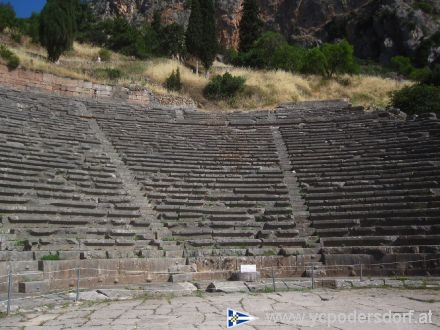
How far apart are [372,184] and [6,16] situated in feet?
113

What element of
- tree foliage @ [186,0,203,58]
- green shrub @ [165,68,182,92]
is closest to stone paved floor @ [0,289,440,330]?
green shrub @ [165,68,182,92]

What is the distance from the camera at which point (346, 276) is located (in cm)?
1084

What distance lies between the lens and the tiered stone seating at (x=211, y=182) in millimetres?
11938

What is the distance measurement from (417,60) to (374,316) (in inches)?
1976

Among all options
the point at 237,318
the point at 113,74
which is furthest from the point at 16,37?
the point at 237,318

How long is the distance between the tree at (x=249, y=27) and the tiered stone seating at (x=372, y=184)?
3001cm

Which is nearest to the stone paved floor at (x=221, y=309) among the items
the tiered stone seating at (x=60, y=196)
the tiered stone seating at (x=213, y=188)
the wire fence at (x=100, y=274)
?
the wire fence at (x=100, y=274)

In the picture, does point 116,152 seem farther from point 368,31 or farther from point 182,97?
point 368,31

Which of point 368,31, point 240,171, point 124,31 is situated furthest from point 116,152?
point 368,31

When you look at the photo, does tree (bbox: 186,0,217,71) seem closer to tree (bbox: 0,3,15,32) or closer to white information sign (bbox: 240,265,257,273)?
tree (bbox: 0,3,15,32)

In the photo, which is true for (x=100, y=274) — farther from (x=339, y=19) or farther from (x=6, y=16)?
(x=339, y=19)

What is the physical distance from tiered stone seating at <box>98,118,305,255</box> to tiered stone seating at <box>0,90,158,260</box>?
0.92 metres

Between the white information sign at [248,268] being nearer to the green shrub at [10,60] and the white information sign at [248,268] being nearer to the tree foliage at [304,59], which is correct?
the green shrub at [10,60]

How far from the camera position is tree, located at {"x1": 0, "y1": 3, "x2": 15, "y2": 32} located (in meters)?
35.6
